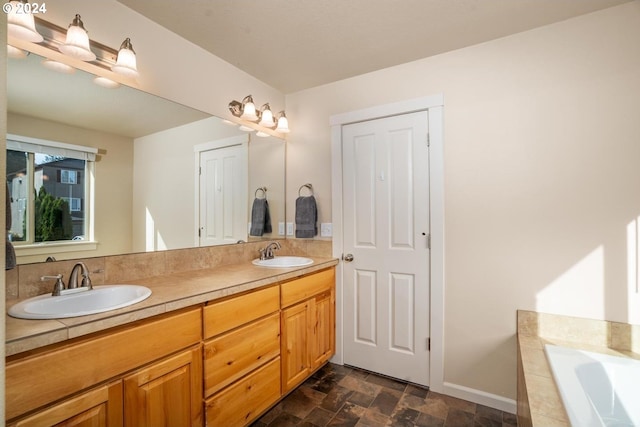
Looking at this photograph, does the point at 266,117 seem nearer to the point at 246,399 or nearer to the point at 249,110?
the point at 249,110

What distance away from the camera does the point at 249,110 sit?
2277mm

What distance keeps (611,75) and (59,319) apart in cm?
285

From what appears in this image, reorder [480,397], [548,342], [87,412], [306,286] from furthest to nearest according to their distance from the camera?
1. [306,286]
2. [480,397]
3. [548,342]
4. [87,412]

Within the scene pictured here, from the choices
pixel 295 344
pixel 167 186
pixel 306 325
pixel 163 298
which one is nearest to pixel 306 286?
pixel 306 325

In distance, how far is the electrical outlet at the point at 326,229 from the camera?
8.34 feet

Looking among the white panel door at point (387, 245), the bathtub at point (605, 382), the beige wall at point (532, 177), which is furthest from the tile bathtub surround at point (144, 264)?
the bathtub at point (605, 382)

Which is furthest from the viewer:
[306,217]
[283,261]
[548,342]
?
[306,217]

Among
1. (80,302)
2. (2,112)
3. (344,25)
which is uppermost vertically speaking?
(344,25)

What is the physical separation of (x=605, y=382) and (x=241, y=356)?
71.6 inches

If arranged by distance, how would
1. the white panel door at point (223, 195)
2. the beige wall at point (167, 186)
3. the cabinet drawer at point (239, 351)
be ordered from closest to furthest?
the cabinet drawer at point (239, 351) < the beige wall at point (167, 186) < the white panel door at point (223, 195)

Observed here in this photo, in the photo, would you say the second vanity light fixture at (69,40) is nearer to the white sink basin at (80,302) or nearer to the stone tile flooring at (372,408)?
the white sink basin at (80,302)

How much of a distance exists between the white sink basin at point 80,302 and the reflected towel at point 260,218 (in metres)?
1.14

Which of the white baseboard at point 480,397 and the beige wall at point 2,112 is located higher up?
the beige wall at point 2,112

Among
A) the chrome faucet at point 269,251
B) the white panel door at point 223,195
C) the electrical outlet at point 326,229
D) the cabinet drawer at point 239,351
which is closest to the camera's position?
the cabinet drawer at point 239,351
